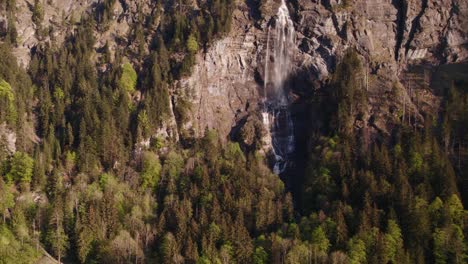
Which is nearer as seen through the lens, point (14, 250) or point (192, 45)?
point (14, 250)

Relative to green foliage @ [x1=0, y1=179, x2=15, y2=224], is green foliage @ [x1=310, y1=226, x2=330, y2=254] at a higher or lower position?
lower

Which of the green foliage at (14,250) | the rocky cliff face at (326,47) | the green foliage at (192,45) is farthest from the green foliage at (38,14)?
the green foliage at (14,250)

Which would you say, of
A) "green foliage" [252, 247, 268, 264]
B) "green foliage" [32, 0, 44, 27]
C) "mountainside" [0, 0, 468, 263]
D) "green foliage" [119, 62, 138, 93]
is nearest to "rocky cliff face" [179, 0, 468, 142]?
"mountainside" [0, 0, 468, 263]

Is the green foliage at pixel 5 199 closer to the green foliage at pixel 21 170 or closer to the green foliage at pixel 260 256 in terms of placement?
the green foliage at pixel 21 170

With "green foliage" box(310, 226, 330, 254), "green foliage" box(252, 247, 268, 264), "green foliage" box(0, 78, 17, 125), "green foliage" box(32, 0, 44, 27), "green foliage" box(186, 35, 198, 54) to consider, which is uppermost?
"green foliage" box(32, 0, 44, 27)

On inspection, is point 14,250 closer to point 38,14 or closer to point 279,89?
point 279,89

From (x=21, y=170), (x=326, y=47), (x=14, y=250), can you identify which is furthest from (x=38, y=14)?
(x=14, y=250)

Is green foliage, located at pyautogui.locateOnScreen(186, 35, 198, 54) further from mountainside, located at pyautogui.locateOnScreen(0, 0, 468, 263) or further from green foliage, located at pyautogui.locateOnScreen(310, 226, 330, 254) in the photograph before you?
green foliage, located at pyautogui.locateOnScreen(310, 226, 330, 254)
